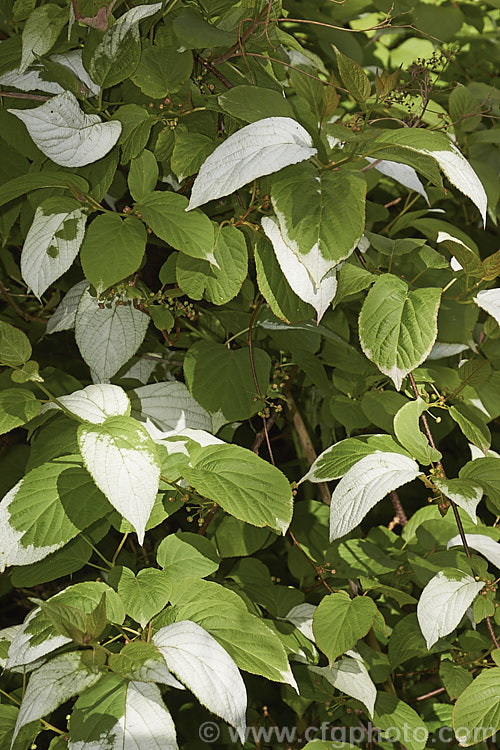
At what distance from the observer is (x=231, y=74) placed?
964 mm

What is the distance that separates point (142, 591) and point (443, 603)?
367mm

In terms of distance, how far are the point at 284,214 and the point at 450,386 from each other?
1.62ft

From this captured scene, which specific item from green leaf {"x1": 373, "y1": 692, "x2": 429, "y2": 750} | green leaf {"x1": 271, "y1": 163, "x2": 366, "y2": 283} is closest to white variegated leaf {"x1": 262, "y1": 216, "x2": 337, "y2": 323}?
green leaf {"x1": 271, "y1": 163, "x2": 366, "y2": 283}

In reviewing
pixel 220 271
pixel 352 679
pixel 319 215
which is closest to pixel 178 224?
pixel 220 271

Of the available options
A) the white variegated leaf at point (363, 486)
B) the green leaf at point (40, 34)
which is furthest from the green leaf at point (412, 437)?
the green leaf at point (40, 34)

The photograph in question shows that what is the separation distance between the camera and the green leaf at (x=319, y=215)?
711 millimetres

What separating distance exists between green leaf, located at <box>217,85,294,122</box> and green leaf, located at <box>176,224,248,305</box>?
146 mm

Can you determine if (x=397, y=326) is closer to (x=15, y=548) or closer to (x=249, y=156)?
(x=249, y=156)

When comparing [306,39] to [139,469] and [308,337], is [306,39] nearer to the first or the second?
[308,337]

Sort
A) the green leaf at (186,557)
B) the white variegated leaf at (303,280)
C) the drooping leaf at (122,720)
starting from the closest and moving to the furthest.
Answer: the drooping leaf at (122,720), the white variegated leaf at (303,280), the green leaf at (186,557)

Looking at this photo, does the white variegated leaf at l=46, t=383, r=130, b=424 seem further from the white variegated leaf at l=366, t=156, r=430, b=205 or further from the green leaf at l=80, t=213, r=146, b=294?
the white variegated leaf at l=366, t=156, r=430, b=205

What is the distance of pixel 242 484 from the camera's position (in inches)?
32.0

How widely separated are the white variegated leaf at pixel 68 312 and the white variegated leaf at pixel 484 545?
65 cm

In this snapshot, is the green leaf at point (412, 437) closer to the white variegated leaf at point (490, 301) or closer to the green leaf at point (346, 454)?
the green leaf at point (346, 454)
